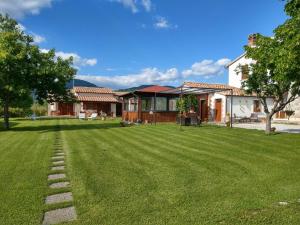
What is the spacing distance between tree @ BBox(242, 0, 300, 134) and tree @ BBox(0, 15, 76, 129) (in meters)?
11.5

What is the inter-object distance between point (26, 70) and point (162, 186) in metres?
14.5

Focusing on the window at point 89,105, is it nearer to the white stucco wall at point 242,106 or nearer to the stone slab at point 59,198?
the white stucco wall at point 242,106

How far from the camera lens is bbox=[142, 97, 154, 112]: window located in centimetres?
2539

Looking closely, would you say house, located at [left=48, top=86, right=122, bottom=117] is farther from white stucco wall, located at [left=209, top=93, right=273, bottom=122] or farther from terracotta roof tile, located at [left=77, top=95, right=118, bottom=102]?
white stucco wall, located at [left=209, top=93, right=273, bottom=122]

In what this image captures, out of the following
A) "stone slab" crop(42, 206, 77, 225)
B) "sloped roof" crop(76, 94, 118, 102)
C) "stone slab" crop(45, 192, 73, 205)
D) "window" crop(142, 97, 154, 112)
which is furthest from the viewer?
"sloped roof" crop(76, 94, 118, 102)

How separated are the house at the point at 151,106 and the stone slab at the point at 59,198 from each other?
1900cm

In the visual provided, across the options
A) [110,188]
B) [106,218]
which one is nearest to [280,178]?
[110,188]

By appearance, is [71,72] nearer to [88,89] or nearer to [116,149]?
[116,149]

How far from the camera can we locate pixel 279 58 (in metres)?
8.64

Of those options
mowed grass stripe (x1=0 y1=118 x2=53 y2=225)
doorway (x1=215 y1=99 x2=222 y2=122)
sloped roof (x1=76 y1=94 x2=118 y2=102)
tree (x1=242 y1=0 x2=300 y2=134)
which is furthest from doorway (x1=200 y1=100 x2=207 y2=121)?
mowed grass stripe (x1=0 y1=118 x2=53 y2=225)

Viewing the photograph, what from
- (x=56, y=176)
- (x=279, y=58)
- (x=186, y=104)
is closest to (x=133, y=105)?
(x=186, y=104)

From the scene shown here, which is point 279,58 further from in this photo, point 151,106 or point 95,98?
point 95,98

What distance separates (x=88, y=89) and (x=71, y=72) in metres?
27.8

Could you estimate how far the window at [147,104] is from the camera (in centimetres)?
2539
